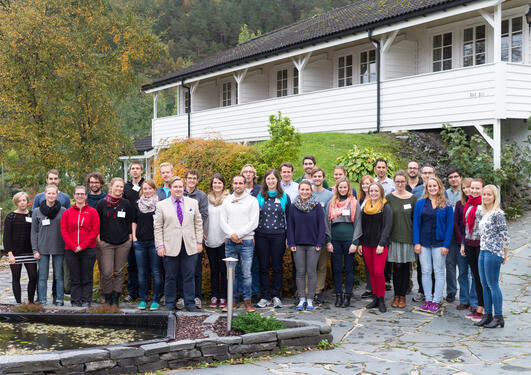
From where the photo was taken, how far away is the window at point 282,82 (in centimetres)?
2367

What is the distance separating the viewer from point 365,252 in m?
8.20

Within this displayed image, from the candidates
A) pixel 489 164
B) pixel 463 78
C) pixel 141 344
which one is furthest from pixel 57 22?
pixel 141 344

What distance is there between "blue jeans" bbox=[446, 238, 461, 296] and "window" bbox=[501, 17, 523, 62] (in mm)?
8942

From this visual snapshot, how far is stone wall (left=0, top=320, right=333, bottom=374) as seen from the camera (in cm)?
515

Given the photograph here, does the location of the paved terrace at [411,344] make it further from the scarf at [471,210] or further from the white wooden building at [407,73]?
the white wooden building at [407,73]

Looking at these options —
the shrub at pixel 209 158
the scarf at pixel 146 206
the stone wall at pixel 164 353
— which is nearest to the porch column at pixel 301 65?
the shrub at pixel 209 158

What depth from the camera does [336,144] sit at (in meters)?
15.3

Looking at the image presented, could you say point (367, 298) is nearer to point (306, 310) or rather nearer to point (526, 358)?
point (306, 310)

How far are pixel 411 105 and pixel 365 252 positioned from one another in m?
8.61

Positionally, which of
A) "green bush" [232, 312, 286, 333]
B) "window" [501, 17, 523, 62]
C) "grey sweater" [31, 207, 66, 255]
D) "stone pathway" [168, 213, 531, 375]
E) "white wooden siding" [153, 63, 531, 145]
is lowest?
"stone pathway" [168, 213, 531, 375]

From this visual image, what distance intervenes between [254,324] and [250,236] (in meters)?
1.88

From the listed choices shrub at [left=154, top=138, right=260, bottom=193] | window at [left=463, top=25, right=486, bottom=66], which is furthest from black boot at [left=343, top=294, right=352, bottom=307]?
window at [left=463, top=25, right=486, bottom=66]

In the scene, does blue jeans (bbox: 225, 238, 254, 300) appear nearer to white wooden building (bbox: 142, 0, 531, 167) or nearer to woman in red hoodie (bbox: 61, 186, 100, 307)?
woman in red hoodie (bbox: 61, 186, 100, 307)

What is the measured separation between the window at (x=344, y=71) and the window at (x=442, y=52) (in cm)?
355
